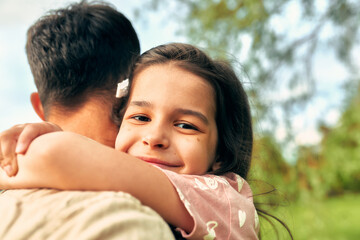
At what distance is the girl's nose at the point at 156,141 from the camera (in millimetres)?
1459

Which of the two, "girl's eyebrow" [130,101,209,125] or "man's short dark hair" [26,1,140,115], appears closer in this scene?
"girl's eyebrow" [130,101,209,125]

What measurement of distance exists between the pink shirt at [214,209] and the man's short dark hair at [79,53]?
74 cm

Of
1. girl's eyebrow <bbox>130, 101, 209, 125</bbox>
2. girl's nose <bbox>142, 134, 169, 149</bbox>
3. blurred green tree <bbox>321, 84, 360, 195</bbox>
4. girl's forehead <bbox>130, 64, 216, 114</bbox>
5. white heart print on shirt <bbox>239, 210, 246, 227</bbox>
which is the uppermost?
girl's forehead <bbox>130, 64, 216, 114</bbox>

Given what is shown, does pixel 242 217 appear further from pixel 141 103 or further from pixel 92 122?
pixel 92 122

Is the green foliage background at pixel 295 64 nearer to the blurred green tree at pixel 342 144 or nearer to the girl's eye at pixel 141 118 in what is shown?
the blurred green tree at pixel 342 144

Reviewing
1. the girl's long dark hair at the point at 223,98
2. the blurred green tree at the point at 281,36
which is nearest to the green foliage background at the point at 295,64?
the blurred green tree at the point at 281,36

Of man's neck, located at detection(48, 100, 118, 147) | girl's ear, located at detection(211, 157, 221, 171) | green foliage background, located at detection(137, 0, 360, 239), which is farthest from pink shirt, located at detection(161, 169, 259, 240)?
green foliage background, located at detection(137, 0, 360, 239)

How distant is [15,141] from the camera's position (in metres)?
1.13

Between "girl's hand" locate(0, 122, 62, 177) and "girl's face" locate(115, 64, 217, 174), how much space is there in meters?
0.41

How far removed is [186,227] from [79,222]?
1.05 ft

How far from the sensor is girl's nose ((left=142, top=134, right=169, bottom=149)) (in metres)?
1.46

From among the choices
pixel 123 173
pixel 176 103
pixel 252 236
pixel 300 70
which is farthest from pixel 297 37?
pixel 123 173

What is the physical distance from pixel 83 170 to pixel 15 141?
0.94ft

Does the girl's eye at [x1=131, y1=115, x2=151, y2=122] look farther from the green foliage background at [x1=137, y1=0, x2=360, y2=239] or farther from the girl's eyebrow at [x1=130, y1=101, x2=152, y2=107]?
the green foliage background at [x1=137, y1=0, x2=360, y2=239]
